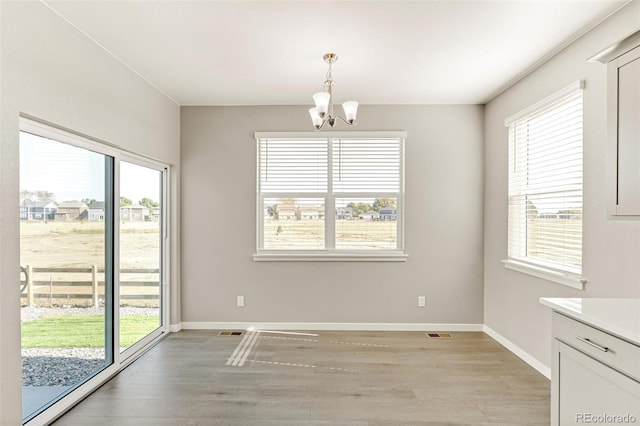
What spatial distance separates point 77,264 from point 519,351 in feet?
12.9

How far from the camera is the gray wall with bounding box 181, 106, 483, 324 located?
429 cm

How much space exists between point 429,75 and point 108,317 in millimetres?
3553

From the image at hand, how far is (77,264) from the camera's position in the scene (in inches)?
106

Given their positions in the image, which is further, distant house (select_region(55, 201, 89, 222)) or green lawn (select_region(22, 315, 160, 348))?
distant house (select_region(55, 201, 89, 222))

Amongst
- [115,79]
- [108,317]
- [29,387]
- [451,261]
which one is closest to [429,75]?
[451,261]

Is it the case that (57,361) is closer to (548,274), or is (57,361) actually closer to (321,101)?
(321,101)

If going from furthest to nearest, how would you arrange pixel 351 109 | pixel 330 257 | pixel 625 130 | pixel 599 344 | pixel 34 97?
pixel 330 257 → pixel 351 109 → pixel 34 97 → pixel 625 130 → pixel 599 344

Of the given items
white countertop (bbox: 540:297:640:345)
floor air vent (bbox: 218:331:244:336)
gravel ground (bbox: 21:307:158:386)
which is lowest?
floor air vent (bbox: 218:331:244:336)

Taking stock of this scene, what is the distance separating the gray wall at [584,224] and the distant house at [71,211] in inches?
134

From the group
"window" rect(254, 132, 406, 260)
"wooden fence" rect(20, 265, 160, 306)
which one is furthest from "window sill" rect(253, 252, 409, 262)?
"wooden fence" rect(20, 265, 160, 306)

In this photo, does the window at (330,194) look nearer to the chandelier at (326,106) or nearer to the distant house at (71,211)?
the chandelier at (326,106)

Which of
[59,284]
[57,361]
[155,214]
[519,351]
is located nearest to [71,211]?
[59,284]

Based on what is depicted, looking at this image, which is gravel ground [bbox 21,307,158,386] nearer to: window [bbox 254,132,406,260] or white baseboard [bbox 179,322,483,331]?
white baseboard [bbox 179,322,483,331]

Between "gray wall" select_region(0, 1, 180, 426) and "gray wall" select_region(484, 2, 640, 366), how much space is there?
10.6 feet
